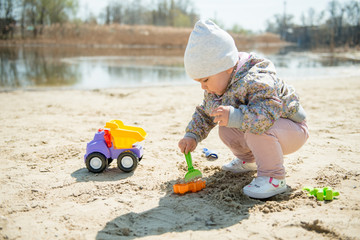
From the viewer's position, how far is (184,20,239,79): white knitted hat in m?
1.91

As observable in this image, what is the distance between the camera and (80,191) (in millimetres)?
2090

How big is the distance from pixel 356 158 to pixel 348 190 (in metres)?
0.67

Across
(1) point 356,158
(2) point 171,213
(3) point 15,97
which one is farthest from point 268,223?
(3) point 15,97

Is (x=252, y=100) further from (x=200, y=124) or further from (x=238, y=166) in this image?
(x=238, y=166)

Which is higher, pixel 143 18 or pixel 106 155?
pixel 143 18

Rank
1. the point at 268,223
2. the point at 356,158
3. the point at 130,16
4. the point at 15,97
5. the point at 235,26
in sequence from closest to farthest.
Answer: the point at 268,223, the point at 356,158, the point at 15,97, the point at 130,16, the point at 235,26

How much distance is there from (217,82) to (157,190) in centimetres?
80

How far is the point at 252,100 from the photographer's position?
6.11 feet

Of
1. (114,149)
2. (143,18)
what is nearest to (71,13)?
(143,18)

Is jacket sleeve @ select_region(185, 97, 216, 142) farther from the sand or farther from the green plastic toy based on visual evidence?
the green plastic toy

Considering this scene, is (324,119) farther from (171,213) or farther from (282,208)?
(171,213)

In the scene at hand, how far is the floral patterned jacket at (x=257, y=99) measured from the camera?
182 centimetres

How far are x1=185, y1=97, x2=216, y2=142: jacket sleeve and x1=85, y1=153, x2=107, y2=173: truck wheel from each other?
0.66 m

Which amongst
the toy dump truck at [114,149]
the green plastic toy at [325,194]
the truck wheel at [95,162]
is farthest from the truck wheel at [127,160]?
the green plastic toy at [325,194]
